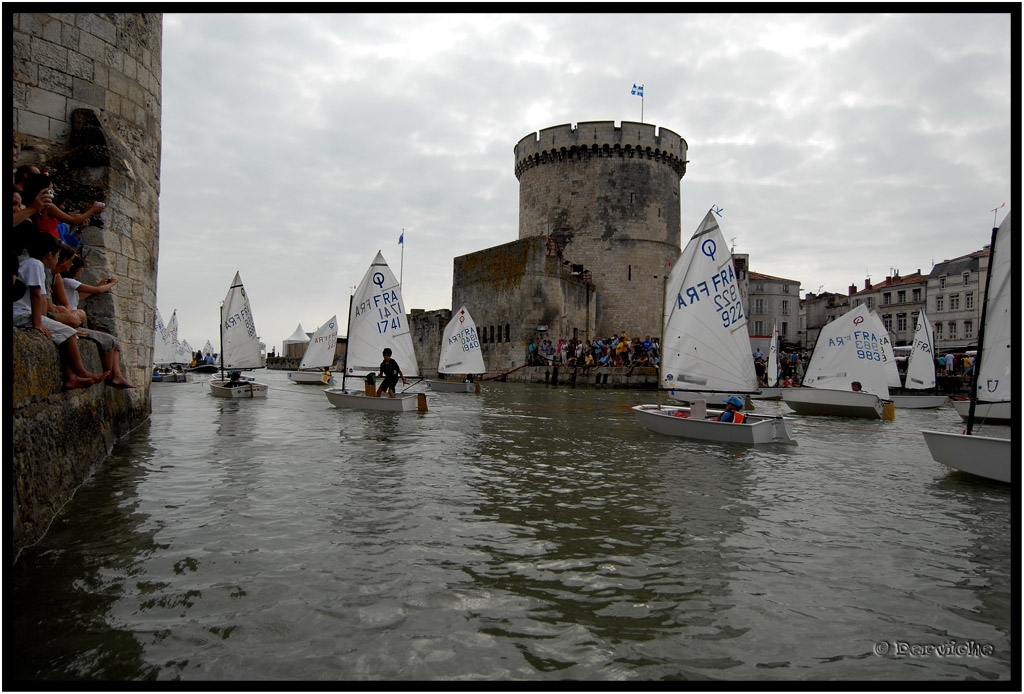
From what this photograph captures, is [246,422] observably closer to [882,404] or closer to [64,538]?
[64,538]

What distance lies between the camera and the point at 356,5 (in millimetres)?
3250

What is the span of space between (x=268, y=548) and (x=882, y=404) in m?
18.5

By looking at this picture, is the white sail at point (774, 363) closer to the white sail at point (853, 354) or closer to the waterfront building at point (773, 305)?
the white sail at point (853, 354)

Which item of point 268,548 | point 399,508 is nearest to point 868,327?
point 399,508

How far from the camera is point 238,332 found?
23.1 m

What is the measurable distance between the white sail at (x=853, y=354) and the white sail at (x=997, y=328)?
10.00m

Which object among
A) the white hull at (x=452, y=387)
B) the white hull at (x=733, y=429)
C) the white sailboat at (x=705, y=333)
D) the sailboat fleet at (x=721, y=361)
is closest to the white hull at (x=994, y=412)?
the sailboat fleet at (x=721, y=361)

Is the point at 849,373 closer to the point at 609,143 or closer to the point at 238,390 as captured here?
the point at 238,390

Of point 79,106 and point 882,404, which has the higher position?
point 79,106

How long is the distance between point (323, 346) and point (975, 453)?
30945mm

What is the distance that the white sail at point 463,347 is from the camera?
26.9m

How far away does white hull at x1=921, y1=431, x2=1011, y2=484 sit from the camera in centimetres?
746

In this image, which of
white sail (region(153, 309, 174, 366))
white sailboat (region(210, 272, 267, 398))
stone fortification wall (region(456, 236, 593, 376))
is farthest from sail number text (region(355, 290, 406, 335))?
white sail (region(153, 309, 174, 366))

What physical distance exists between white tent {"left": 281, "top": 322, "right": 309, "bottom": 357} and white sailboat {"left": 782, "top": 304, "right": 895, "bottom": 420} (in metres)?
61.0
